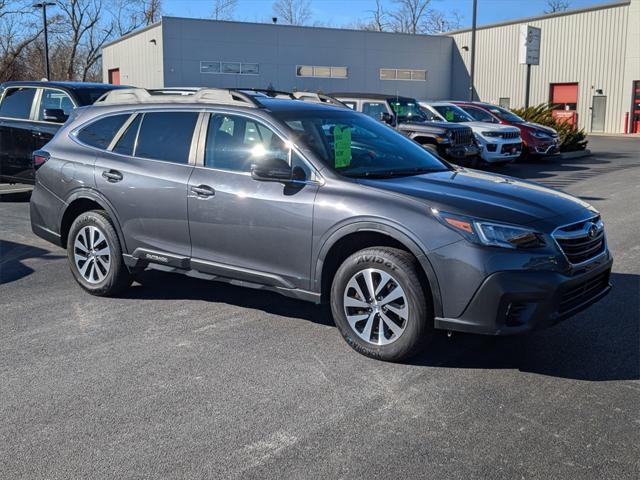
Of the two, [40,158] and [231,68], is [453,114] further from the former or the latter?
[231,68]

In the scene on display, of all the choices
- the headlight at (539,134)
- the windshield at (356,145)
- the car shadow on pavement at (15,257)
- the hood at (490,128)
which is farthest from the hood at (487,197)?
the headlight at (539,134)

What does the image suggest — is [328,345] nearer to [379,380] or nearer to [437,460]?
[379,380]

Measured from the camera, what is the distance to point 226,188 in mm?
5285

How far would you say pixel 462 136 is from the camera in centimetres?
1569

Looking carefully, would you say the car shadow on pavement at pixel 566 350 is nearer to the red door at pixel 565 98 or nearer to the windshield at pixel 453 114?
the windshield at pixel 453 114

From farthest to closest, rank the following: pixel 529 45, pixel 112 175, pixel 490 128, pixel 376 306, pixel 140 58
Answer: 1. pixel 140 58
2. pixel 529 45
3. pixel 490 128
4. pixel 112 175
5. pixel 376 306

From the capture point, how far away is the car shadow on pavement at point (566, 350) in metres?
4.54

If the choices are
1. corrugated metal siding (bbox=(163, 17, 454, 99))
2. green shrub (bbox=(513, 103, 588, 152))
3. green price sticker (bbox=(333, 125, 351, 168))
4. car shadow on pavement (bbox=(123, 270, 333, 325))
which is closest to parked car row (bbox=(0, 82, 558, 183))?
green price sticker (bbox=(333, 125, 351, 168))

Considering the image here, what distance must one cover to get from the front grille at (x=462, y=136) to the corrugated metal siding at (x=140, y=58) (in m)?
22.4

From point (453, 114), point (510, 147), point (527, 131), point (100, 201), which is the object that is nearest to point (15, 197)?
point (100, 201)

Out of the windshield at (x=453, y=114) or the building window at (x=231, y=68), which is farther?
the building window at (x=231, y=68)

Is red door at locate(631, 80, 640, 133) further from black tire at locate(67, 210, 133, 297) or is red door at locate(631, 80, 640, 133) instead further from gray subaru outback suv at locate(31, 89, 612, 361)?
black tire at locate(67, 210, 133, 297)

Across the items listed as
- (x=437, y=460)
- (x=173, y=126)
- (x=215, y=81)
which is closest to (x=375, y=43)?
(x=215, y=81)

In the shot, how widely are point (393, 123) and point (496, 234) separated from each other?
480 inches
